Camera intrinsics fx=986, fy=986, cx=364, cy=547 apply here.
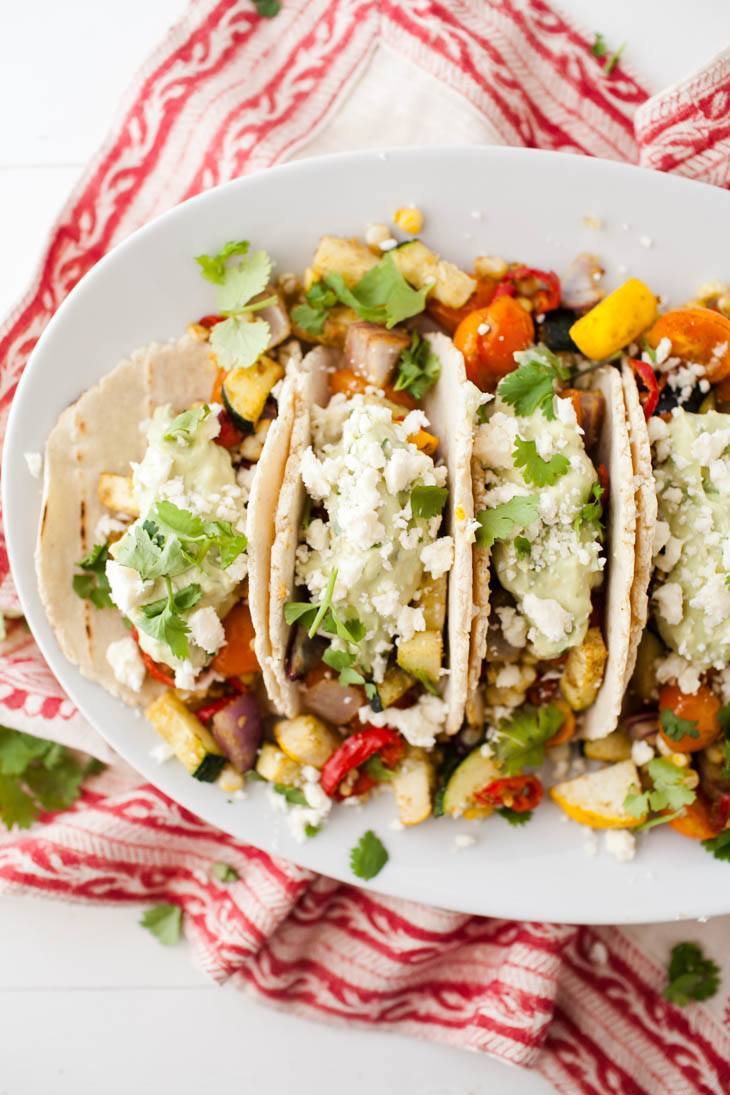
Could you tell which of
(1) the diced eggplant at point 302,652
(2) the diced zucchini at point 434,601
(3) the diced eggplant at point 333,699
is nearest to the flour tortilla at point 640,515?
(2) the diced zucchini at point 434,601

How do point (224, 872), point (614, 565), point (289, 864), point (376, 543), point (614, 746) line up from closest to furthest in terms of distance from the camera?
point (376, 543), point (614, 565), point (614, 746), point (289, 864), point (224, 872)

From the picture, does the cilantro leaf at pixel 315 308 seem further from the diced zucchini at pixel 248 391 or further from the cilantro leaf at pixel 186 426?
the cilantro leaf at pixel 186 426

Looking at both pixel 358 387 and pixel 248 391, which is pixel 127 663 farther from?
pixel 358 387

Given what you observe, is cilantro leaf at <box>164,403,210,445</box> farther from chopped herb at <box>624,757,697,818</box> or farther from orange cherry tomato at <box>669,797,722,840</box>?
orange cherry tomato at <box>669,797,722,840</box>

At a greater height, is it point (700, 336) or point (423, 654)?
point (700, 336)

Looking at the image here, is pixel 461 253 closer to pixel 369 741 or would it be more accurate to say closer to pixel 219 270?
pixel 219 270

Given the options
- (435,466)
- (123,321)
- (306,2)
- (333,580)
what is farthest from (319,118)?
(333,580)

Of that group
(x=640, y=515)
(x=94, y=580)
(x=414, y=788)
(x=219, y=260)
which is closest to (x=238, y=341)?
(x=219, y=260)

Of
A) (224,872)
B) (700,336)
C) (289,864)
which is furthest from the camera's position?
(224,872)
